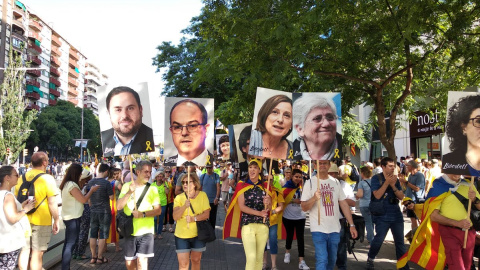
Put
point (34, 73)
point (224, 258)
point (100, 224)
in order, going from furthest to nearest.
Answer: point (34, 73), point (224, 258), point (100, 224)

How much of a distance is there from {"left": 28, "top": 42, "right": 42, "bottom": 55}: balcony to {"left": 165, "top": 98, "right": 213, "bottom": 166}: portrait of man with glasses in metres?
86.9

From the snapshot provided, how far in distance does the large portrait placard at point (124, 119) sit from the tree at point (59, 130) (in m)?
70.4

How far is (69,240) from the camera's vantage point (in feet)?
22.9

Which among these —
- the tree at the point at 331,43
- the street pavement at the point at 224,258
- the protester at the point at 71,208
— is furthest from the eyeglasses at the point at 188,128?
the street pavement at the point at 224,258

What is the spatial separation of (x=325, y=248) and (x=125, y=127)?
3.33 metres

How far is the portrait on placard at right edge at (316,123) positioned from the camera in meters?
6.59

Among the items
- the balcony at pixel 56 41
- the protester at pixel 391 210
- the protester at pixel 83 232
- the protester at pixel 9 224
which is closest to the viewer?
the protester at pixel 9 224

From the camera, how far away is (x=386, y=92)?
12.6 m

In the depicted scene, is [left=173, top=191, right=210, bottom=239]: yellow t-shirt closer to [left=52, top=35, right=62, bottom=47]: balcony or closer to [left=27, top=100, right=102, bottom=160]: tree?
[left=27, top=100, right=102, bottom=160]: tree

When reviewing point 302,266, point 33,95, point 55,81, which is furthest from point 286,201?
point 55,81

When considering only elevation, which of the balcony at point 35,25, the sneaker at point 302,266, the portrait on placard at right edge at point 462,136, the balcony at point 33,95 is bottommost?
the sneaker at point 302,266

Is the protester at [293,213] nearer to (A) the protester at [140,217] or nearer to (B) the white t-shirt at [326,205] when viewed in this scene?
(B) the white t-shirt at [326,205]

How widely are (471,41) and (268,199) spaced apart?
6.11 m

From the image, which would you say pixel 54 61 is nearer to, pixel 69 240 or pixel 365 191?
pixel 365 191
